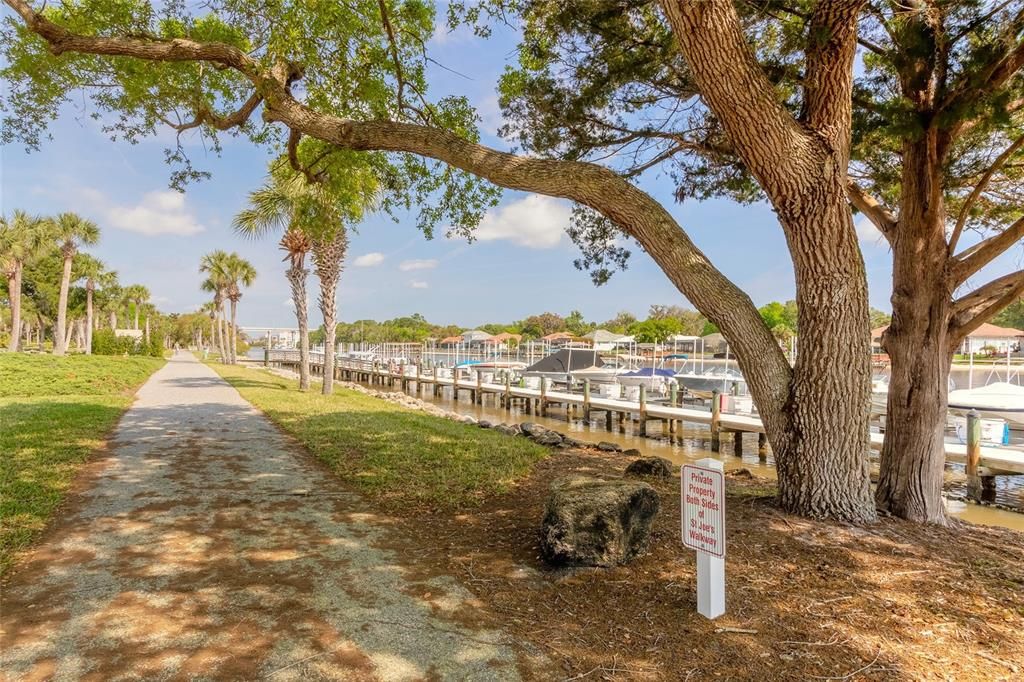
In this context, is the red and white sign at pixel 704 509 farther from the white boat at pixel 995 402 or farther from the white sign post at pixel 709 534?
the white boat at pixel 995 402

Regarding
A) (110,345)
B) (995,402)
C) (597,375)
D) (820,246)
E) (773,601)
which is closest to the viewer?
(773,601)

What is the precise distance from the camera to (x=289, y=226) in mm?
17391

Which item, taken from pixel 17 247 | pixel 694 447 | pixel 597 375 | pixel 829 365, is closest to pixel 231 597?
pixel 829 365

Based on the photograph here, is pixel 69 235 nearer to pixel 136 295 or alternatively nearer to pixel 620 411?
pixel 620 411

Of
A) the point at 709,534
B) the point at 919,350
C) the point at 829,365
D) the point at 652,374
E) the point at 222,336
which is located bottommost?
the point at 652,374

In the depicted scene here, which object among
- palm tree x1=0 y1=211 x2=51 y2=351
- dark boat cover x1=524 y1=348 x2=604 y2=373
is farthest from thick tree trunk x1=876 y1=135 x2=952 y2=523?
palm tree x1=0 y1=211 x2=51 y2=351

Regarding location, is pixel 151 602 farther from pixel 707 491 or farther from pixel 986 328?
pixel 986 328

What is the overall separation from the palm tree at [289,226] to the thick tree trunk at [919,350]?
46.5ft

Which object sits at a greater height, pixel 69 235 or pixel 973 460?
pixel 69 235

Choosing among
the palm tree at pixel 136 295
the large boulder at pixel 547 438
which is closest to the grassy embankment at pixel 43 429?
the large boulder at pixel 547 438

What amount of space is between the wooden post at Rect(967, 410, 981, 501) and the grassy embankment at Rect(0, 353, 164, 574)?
13627 mm

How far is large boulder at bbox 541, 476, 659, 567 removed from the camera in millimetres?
3617

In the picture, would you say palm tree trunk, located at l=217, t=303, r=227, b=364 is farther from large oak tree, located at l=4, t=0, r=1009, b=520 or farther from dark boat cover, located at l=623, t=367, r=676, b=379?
large oak tree, located at l=4, t=0, r=1009, b=520

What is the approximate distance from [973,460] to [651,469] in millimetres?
7904
